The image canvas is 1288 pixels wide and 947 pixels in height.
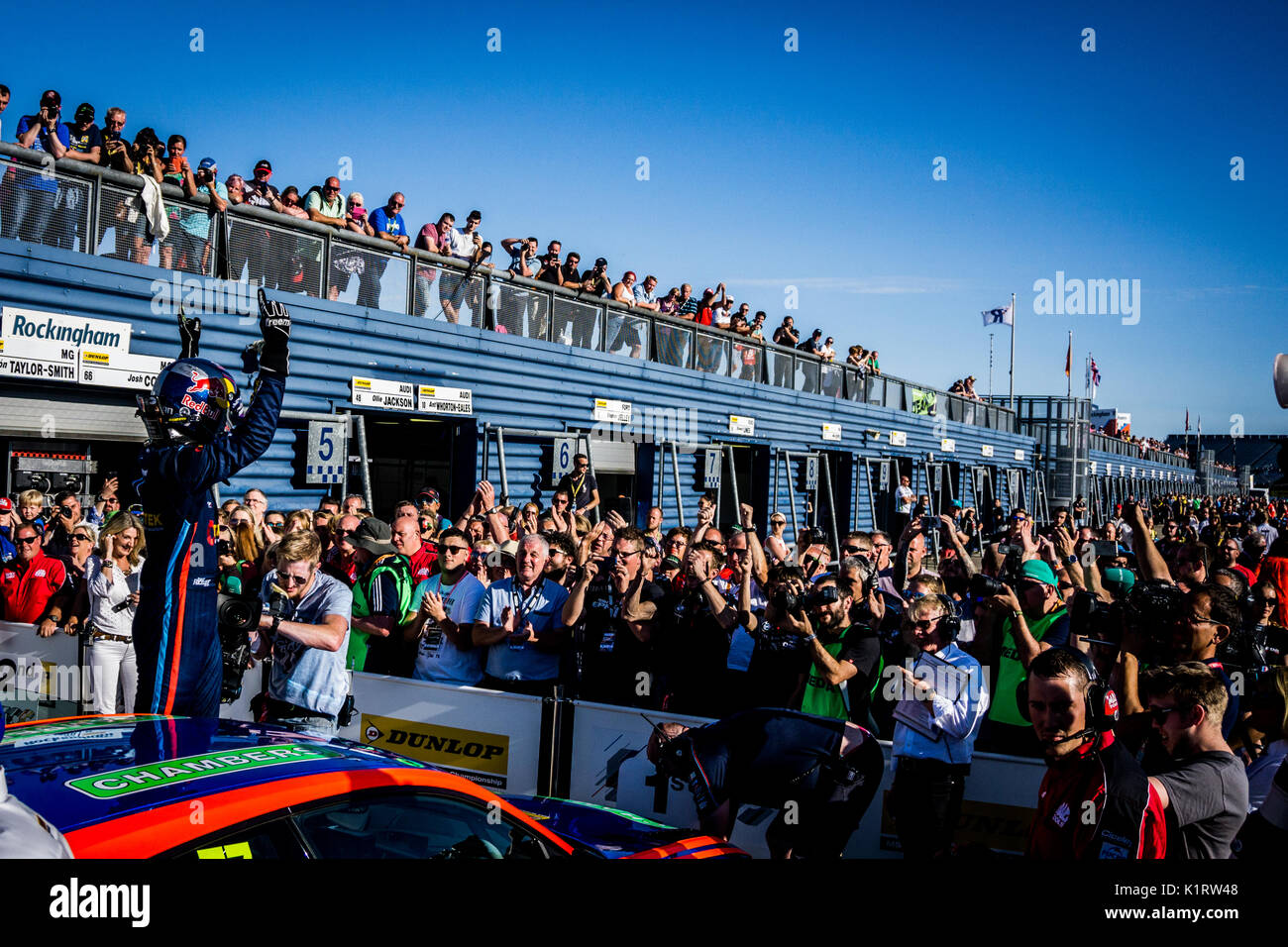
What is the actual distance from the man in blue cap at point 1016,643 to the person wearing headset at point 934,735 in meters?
0.61

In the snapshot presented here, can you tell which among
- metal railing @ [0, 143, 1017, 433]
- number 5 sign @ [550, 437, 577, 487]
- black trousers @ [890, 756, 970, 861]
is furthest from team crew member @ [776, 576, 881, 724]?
number 5 sign @ [550, 437, 577, 487]

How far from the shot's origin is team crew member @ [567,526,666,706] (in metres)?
6.75

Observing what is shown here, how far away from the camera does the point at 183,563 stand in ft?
14.9

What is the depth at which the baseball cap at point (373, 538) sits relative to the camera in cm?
783

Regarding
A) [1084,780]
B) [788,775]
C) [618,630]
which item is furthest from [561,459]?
[1084,780]

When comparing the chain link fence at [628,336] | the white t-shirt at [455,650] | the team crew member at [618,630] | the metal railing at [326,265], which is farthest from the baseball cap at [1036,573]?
the chain link fence at [628,336]

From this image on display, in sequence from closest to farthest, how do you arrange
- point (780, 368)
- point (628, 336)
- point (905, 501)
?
point (628, 336)
point (780, 368)
point (905, 501)

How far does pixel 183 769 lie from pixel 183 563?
2.00 m

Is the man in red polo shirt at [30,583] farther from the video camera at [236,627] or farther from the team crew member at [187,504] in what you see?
the team crew member at [187,504]

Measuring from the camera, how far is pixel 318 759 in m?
3.01

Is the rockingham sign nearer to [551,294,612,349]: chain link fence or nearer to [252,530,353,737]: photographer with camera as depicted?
[252,530,353,737]: photographer with camera

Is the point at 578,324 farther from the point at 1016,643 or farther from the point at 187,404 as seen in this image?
the point at 187,404

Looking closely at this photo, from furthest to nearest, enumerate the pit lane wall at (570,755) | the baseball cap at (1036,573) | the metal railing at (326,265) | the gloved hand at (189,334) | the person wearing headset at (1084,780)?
the metal railing at (326,265)
the baseball cap at (1036,573)
the pit lane wall at (570,755)
the gloved hand at (189,334)
the person wearing headset at (1084,780)
